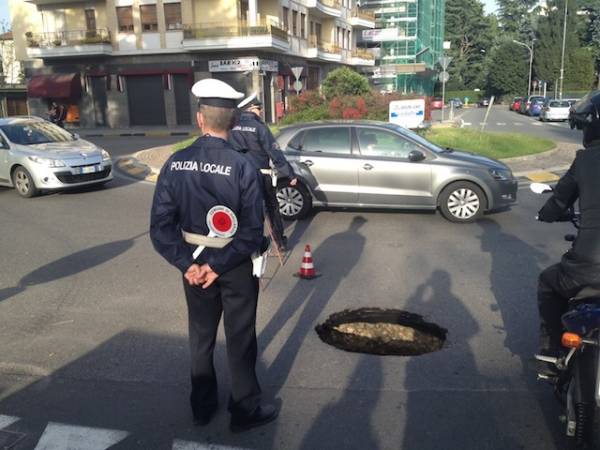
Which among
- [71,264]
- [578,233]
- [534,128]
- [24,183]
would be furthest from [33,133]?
[534,128]

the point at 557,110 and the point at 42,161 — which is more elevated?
the point at 42,161

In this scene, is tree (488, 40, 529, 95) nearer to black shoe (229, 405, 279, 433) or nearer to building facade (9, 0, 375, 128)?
building facade (9, 0, 375, 128)

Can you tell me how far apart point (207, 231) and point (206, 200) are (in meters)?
0.19

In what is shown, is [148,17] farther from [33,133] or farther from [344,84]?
[33,133]

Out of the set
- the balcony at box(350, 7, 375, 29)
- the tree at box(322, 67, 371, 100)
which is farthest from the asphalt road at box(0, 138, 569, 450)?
the balcony at box(350, 7, 375, 29)

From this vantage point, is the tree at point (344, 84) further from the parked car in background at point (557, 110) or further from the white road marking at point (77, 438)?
the parked car in background at point (557, 110)

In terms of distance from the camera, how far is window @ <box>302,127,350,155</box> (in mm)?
9367

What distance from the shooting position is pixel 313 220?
9516 millimetres

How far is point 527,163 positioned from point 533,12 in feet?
305

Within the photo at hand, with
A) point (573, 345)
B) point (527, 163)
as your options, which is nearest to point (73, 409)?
point (573, 345)

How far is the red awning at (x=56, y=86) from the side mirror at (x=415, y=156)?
32.9 meters

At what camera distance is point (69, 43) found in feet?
119

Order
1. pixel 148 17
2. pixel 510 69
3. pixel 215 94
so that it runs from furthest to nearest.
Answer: pixel 510 69 → pixel 148 17 → pixel 215 94

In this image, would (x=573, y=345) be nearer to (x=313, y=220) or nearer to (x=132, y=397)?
(x=132, y=397)
